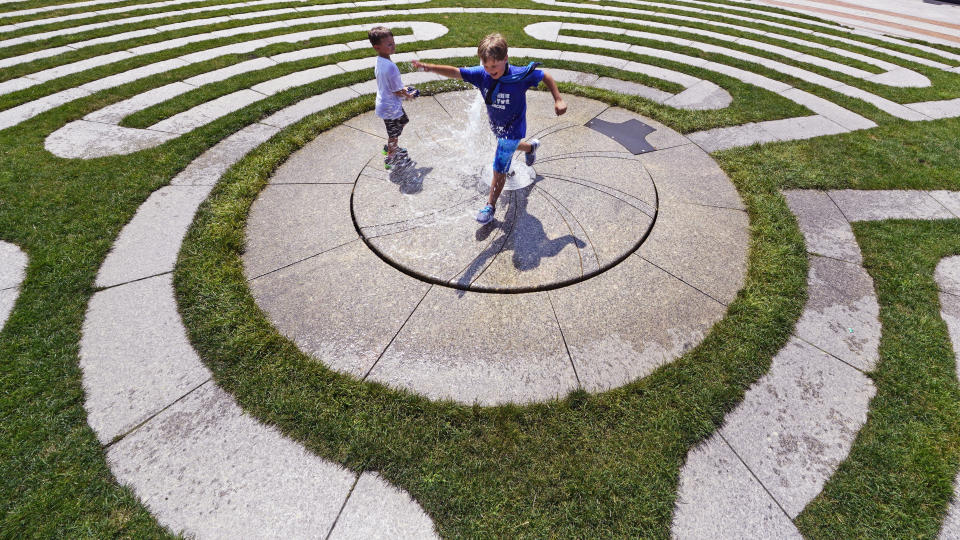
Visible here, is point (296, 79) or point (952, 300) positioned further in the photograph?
point (296, 79)

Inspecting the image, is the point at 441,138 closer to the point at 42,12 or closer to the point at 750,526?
the point at 750,526

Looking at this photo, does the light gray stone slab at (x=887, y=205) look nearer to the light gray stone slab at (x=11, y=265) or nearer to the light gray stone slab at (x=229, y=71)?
the light gray stone slab at (x=11, y=265)

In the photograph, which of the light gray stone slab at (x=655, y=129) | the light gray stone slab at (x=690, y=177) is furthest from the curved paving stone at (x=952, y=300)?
the light gray stone slab at (x=655, y=129)

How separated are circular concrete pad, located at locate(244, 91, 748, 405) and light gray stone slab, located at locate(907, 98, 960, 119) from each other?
172 inches

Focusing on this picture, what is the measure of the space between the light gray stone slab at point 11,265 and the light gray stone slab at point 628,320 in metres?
4.53

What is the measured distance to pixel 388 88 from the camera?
183 inches

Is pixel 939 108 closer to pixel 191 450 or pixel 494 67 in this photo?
pixel 494 67

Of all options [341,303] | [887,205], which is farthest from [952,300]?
[341,303]

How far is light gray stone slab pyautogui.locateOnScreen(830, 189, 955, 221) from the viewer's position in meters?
4.61

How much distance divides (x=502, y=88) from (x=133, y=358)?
354cm

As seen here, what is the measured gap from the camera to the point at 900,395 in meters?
3.00

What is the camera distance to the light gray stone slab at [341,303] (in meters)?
3.26

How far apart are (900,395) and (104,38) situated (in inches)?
507

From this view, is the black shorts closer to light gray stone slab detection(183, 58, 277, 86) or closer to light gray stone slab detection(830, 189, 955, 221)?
light gray stone slab detection(183, 58, 277, 86)
